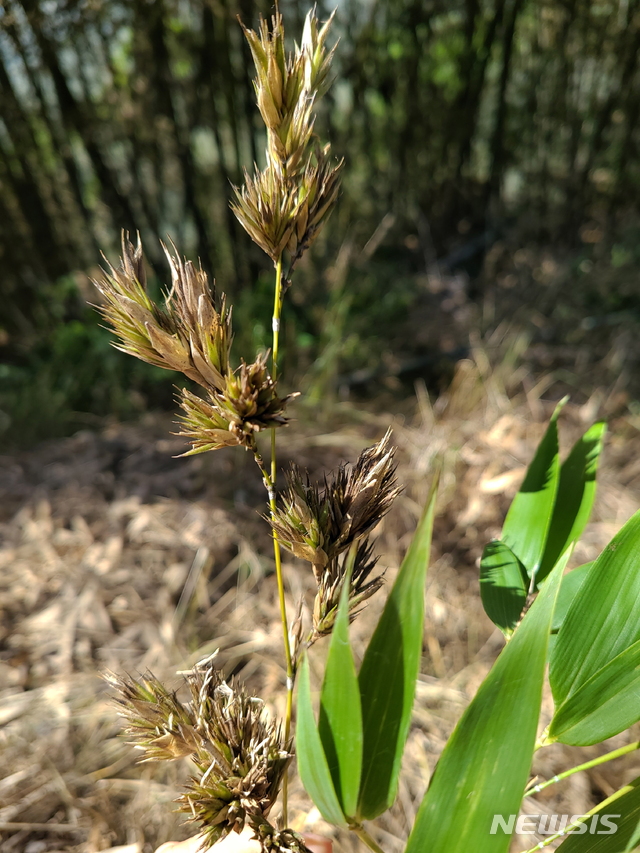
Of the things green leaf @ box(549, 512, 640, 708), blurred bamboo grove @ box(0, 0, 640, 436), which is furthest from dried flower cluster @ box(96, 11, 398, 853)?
blurred bamboo grove @ box(0, 0, 640, 436)

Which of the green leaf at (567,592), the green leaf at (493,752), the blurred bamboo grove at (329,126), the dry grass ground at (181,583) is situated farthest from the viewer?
the blurred bamboo grove at (329,126)

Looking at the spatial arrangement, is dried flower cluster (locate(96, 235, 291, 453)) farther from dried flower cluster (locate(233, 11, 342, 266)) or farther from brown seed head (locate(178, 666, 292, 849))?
brown seed head (locate(178, 666, 292, 849))

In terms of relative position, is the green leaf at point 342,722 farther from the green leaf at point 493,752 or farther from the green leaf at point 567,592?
the green leaf at point 567,592

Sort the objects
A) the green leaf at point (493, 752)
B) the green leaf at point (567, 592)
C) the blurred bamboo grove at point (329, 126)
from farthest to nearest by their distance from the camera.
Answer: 1. the blurred bamboo grove at point (329, 126)
2. the green leaf at point (567, 592)
3. the green leaf at point (493, 752)

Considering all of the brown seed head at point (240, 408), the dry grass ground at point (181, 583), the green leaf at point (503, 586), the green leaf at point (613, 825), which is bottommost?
the dry grass ground at point (181, 583)

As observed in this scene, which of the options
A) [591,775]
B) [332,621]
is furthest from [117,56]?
[591,775]

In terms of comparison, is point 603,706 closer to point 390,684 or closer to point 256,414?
point 390,684

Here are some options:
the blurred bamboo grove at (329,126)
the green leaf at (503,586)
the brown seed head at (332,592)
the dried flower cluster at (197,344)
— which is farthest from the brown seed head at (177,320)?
the blurred bamboo grove at (329,126)
